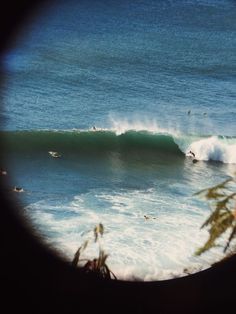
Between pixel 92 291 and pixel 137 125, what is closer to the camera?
pixel 92 291

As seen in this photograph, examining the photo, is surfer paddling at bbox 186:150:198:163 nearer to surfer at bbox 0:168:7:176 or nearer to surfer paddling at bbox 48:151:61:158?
surfer paddling at bbox 48:151:61:158

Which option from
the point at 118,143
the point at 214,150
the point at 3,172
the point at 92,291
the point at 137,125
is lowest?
the point at 3,172

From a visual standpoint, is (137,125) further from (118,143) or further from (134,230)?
(134,230)

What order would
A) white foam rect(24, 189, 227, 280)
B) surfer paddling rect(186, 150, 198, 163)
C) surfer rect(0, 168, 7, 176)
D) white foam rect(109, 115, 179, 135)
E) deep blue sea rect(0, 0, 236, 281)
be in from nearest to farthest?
1. white foam rect(24, 189, 227, 280)
2. deep blue sea rect(0, 0, 236, 281)
3. surfer rect(0, 168, 7, 176)
4. surfer paddling rect(186, 150, 198, 163)
5. white foam rect(109, 115, 179, 135)

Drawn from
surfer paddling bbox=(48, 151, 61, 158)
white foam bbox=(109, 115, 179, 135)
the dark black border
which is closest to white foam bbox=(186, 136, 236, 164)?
white foam bbox=(109, 115, 179, 135)

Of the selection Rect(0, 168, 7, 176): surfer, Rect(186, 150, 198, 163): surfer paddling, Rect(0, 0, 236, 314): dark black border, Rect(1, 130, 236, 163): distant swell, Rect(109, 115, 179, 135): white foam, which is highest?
Rect(0, 0, 236, 314): dark black border

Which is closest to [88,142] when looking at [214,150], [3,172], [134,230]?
[3,172]

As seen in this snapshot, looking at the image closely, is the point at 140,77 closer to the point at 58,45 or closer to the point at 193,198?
the point at 58,45

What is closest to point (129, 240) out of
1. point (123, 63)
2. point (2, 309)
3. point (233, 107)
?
point (2, 309)
